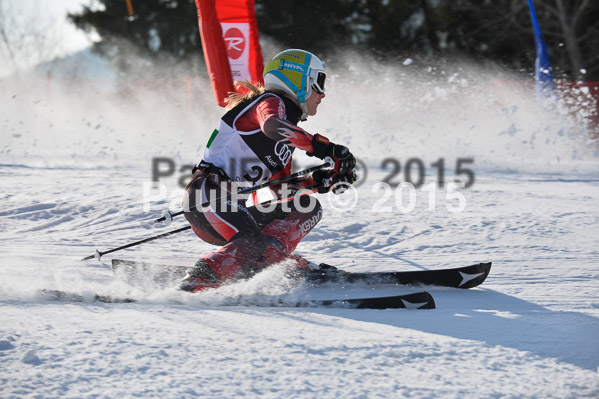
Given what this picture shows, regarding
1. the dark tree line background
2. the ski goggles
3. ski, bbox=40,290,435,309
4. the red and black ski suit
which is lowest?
ski, bbox=40,290,435,309

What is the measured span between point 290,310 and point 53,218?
3464 mm

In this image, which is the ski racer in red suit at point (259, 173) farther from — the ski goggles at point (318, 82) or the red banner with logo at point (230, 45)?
the red banner with logo at point (230, 45)

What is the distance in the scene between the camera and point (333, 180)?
3426 mm

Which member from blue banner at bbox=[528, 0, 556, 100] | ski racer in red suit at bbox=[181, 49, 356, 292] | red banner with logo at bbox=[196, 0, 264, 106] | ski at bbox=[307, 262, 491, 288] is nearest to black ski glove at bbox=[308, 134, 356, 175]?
ski racer in red suit at bbox=[181, 49, 356, 292]

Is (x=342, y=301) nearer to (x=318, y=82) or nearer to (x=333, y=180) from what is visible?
(x=333, y=180)

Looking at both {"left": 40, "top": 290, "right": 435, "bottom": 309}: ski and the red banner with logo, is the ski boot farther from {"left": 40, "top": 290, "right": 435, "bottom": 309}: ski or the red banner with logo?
the red banner with logo

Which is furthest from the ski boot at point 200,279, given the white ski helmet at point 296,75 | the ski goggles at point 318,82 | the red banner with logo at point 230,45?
the red banner with logo at point 230,45

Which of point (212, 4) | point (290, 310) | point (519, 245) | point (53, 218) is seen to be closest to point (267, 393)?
point (290, 310)

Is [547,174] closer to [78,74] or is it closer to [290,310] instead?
[290,310]

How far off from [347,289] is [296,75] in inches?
50.9

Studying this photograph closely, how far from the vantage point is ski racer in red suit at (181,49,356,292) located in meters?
3.31

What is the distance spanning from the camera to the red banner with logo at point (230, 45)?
27.3 feet

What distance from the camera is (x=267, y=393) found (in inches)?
77.0

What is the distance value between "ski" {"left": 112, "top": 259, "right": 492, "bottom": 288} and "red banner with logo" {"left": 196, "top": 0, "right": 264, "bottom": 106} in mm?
5085
